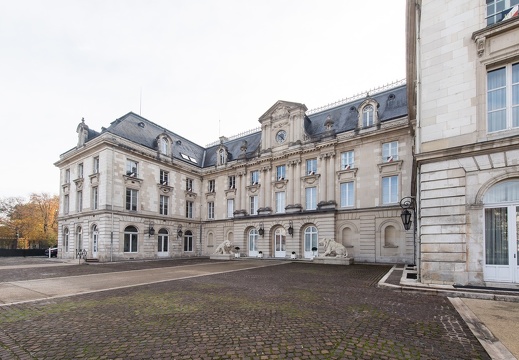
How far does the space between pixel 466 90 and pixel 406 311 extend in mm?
8246

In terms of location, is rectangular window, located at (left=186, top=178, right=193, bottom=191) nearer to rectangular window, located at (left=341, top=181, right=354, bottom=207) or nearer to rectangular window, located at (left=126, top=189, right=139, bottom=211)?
rectangular window, located at (left=126, top=189, right=139, bottom=211)

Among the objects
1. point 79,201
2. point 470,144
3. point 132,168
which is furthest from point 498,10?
point 79,201

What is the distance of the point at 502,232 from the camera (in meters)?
9.38

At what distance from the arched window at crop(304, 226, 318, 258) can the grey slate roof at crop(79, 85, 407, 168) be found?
866cm

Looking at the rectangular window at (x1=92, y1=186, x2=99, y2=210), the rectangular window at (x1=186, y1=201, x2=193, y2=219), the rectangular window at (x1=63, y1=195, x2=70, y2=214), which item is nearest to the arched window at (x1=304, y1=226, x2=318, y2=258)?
the rectangular window at (x1=186, y1=201, x2=193, y2=219)

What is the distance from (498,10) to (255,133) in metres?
26.6

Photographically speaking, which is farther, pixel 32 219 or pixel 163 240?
pixel 32 219

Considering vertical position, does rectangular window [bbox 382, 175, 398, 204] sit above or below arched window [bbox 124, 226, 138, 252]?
above

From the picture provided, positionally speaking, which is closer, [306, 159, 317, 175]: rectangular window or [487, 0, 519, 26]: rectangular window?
[487, 0, 519, 26]: rectangular window

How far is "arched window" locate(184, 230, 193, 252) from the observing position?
33.6m

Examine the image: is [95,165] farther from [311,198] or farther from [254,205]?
[311,198]

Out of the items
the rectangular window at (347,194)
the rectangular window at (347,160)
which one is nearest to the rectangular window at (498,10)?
the rectangular window at (347,160)

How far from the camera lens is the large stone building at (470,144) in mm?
9391

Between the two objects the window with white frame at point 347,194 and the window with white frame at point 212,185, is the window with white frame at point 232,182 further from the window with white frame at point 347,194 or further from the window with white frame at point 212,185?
the window with white frame at point 347,194
